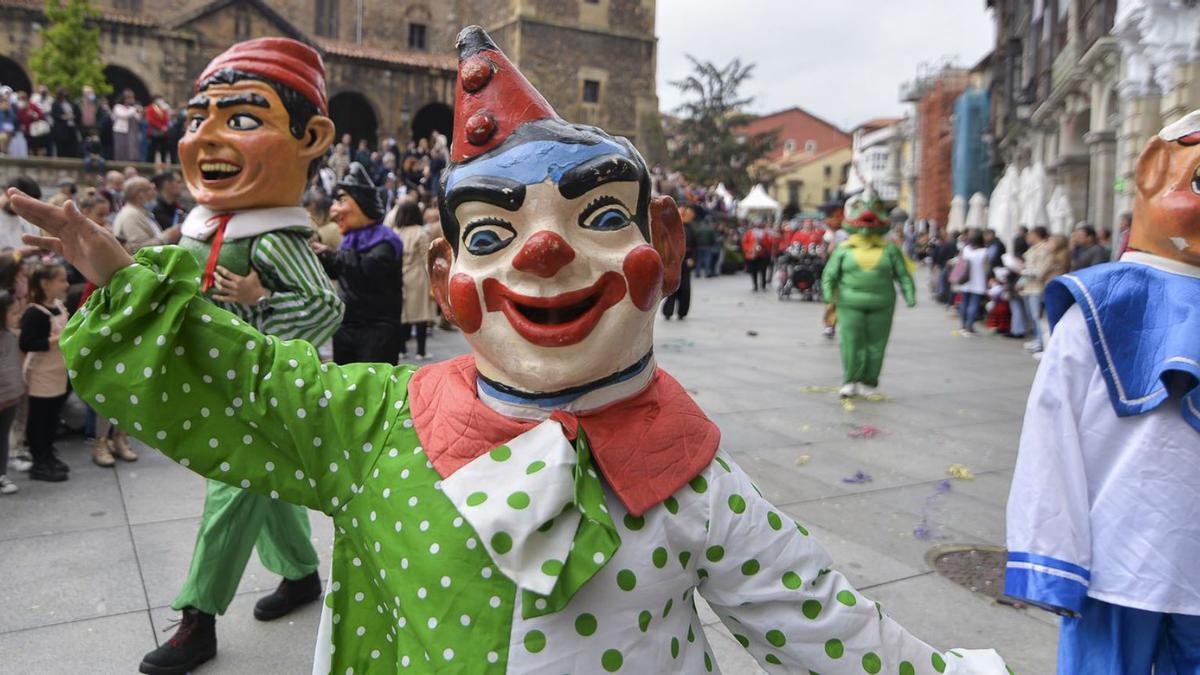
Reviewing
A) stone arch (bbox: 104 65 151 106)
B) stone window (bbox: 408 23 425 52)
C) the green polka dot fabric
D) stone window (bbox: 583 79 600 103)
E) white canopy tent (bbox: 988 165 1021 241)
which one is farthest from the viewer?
stone window (bbox: 583 79 600 103)

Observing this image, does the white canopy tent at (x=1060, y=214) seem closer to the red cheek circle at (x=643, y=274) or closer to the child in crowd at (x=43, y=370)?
the child in crowd at (x=43, y=370)

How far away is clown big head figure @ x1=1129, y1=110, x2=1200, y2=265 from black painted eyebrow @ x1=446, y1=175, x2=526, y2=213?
180 centimetres

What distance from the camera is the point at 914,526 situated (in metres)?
4.72

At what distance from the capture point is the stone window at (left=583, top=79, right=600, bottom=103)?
118 feet

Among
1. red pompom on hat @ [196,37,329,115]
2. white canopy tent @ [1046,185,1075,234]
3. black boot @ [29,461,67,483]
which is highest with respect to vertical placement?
white canopy tent @ [1046,185,1075,234]

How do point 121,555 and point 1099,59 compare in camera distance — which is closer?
point 121,555

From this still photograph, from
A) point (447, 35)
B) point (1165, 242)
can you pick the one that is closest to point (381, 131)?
point (447, 35)

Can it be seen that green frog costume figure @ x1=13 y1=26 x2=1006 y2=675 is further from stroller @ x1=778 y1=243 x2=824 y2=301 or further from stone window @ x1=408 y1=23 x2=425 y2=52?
stone window @ x1=408 y1=23 x2=425 y2=52

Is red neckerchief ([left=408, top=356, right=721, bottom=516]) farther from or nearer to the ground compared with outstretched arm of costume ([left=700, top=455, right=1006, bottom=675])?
farther from the ground

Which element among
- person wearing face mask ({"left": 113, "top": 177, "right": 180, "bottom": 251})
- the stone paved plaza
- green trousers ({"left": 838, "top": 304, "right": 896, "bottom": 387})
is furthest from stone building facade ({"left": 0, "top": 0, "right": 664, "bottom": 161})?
green trousers ({"left": 838, "top": 304, "right": 896, "bottom": 387})

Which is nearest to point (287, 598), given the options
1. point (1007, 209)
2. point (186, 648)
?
point (186, 648)

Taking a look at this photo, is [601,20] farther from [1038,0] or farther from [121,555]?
[121,555]

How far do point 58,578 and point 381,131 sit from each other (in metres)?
27.9

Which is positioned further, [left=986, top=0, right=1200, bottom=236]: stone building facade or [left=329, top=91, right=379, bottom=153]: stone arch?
[left=329, top=91, right=379, bottom=153]: stone arch
